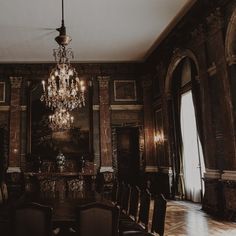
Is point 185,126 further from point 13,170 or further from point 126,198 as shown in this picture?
point 13,170

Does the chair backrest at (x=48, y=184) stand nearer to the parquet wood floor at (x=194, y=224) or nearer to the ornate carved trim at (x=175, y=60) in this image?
the parquet wood floor at (x=194, y=224)

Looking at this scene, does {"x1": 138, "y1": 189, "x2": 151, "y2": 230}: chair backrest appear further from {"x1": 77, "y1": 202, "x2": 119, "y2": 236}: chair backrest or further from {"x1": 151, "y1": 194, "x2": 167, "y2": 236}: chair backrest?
{"x1": 77, "y1": 202, "x2": 119, "y2": 236}: chair backrest

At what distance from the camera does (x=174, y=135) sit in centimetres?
947

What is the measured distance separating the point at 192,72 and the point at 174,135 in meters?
2.13

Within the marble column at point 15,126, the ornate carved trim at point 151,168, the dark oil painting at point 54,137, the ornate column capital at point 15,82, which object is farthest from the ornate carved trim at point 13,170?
the ornate carved trim at point 151,168

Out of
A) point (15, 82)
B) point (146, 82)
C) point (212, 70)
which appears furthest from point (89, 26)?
point (15, 82)

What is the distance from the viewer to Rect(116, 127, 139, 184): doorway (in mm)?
11086

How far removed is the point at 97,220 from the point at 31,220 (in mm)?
613

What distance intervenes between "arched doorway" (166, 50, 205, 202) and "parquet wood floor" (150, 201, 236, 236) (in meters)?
1.13

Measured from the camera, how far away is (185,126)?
903cm

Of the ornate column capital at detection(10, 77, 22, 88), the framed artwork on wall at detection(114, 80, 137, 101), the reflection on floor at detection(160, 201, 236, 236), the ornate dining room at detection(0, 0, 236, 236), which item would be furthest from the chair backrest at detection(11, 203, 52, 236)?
the ornate column capital at detection(10, 77, 22, 88)

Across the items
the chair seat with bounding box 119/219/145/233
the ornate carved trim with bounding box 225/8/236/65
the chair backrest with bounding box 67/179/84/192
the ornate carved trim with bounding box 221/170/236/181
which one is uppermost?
the ornate carved trim with bounding box 225/8/236/65

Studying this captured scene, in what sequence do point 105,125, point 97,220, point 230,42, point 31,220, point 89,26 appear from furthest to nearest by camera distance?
point 105,125, point 89,26, point 230,42, point 31,220, point 97,220

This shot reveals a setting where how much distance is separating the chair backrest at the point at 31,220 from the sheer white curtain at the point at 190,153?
232 inches
